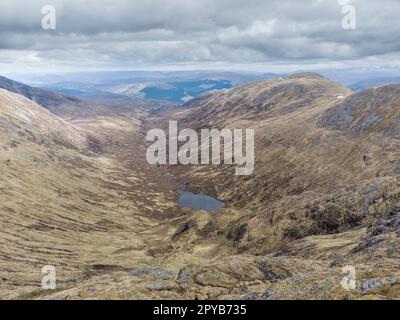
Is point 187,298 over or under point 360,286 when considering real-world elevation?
under

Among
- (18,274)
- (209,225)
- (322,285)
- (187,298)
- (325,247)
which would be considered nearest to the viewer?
(322,285)

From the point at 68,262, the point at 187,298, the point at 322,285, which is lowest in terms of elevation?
the point at 68,262

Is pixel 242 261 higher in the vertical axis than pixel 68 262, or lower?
higher

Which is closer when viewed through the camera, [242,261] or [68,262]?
[242,261]

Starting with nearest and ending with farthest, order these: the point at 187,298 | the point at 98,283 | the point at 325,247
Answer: the point at 187,298, the point at 98,283, the point at 325,247

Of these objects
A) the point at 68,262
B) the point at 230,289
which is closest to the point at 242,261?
the point at 230,289

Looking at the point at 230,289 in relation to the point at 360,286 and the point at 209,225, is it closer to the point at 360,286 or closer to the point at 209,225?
the point at 360,286
